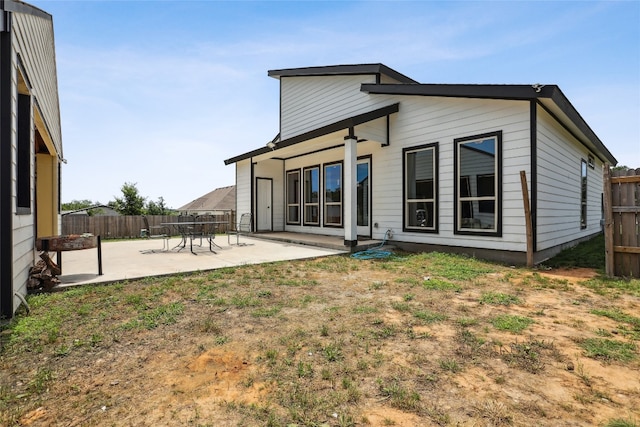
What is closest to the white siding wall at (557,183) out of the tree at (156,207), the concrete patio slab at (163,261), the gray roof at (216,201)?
the concrete patio slab at (163,261)

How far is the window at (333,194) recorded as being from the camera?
33.3ft

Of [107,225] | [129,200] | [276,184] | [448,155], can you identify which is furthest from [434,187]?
[129,200]

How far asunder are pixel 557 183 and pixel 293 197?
27.4 feet

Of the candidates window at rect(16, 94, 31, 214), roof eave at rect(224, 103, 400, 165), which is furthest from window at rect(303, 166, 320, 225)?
window at rect(16, 94, 31, 214)

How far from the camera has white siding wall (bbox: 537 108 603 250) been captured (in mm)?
6215

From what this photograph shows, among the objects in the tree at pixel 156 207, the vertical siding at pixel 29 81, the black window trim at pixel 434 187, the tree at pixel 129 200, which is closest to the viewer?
the vertical siding at pixel 29 81

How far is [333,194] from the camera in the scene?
10.4m

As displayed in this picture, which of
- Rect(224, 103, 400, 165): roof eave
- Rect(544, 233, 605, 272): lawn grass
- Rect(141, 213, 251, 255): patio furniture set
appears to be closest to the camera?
Rect(544, 233, 605, 272): lawn grass

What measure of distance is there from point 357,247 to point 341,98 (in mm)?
5224

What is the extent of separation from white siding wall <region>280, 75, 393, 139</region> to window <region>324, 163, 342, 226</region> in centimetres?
168

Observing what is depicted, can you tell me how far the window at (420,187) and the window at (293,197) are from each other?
16.5ft

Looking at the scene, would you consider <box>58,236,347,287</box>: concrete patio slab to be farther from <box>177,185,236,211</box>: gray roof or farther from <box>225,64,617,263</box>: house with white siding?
<box>177,185,236,211</box>: gray roof

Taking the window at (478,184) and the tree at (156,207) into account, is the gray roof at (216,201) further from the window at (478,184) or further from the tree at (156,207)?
the window at (478,184)

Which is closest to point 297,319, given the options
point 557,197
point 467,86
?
point 467,86
